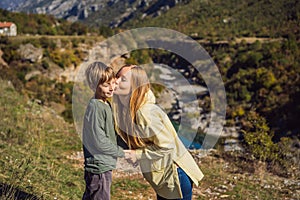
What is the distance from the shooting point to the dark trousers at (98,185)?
277 cm

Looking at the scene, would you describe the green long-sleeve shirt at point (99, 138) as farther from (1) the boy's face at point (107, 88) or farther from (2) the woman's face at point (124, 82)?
(2) the woman's face at point (124, 82)

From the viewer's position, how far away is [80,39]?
109ft

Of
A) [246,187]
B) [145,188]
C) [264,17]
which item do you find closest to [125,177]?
[145,188]

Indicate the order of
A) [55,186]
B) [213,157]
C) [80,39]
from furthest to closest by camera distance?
1. [80,39]
2. [213,157]
3. [55,186]

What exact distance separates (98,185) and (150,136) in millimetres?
649

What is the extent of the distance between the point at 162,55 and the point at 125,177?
43.3 metres

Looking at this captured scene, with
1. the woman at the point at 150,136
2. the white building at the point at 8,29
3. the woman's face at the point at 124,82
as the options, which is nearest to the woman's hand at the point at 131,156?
the woman at the point at 150,136

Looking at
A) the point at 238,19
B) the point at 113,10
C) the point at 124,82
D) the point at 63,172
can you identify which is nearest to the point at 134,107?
the point at 124,82

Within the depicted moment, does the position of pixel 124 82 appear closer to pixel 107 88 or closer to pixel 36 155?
pixel 107 88

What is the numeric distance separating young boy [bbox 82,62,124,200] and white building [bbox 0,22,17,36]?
1150 inches

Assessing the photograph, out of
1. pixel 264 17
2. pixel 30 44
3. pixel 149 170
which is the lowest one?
pixel 149 170

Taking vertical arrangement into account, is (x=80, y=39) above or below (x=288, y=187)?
above

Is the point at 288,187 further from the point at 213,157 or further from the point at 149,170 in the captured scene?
the point at 149,170

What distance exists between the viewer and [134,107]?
8.30 ft
